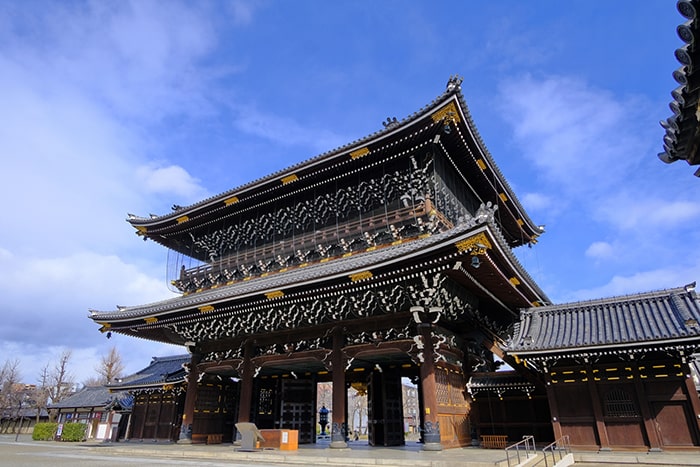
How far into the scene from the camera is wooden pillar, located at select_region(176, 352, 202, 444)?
19094 mm

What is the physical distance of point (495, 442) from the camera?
15523 mm

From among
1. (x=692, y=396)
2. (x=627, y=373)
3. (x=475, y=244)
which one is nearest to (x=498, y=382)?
(x=627, y=373)

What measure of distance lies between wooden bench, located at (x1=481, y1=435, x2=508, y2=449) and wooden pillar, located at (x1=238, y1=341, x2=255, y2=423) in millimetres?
9264

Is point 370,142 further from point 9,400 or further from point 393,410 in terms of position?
point 9,400

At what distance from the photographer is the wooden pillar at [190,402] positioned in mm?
19094

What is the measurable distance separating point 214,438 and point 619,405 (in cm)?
1726

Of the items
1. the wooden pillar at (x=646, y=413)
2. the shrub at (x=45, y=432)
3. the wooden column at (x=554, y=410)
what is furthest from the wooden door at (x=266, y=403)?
the shrub at (x=45, y=432)

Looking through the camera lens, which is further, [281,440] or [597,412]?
[281,440]

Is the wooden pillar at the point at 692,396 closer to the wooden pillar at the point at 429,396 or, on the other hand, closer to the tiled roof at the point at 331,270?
the tiled roof at the point at 331,270

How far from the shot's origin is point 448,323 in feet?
50.3

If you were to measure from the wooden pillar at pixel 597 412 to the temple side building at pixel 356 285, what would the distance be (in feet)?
11.3

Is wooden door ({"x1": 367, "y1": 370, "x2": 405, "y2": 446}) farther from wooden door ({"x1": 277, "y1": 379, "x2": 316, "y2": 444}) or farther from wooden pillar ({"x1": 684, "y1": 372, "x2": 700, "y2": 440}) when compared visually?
wooden pillar ({"x1": 684, "y1": 372, "x2": 700, "y2": 440})

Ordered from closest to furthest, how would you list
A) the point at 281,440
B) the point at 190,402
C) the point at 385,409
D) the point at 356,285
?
1. the point at 356,285
2. the point at 281,440
3. the point at 385,409
4. the point at 190,402

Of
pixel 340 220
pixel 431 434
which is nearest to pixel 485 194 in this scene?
pixel 340 220
